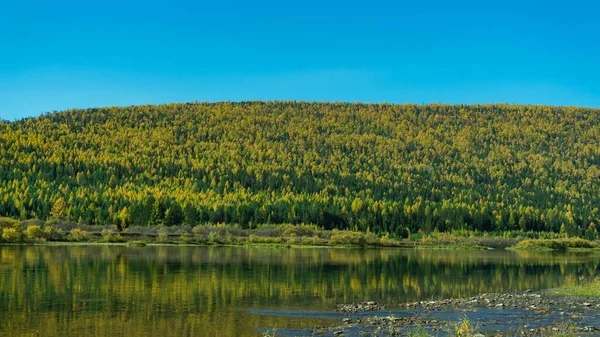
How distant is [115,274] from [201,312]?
91.8 ft

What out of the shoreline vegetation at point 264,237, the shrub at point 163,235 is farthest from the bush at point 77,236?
the shrub at point 163,235

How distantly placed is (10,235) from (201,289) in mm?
90626

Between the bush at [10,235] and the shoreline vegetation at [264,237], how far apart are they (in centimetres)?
676

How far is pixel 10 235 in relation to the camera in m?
137

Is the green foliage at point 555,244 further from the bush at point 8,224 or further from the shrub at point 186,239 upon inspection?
the bush at point 8,224

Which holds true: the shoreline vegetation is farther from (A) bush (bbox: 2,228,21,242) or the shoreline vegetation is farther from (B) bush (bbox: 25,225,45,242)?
(A) bush (bbox: 2,228,21,242)

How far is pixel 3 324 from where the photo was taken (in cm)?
3909

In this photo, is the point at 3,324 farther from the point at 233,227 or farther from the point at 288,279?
the point at 233,227

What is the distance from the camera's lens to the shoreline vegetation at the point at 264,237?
525ft

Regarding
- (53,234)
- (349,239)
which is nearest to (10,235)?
(53,234)

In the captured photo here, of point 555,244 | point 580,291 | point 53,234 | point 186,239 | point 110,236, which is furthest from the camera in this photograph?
point 555,244

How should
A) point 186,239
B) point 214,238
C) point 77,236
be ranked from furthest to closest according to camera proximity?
point 214,238
point 186,239
point 77,236

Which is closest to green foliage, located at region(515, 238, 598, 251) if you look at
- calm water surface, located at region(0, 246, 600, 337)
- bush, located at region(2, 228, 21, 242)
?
calm water surface, located at region(0, 246, 600, 337)

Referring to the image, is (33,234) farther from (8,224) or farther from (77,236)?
(77,236)
